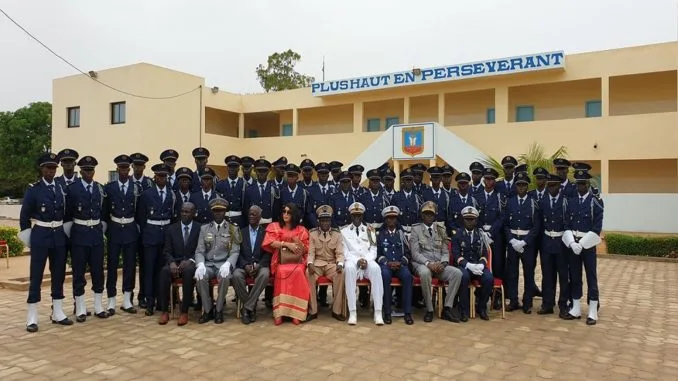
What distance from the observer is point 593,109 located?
1923 centimetres

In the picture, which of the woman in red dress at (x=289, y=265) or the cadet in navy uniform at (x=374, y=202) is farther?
the cadet in navy uniform at (x=374, y=202)

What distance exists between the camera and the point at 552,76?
18516mm

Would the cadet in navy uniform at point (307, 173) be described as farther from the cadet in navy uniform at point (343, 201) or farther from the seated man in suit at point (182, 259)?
the seated man in suit at point (182, 259)

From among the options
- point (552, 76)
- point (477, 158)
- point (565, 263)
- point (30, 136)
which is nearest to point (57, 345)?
point (565, 263)

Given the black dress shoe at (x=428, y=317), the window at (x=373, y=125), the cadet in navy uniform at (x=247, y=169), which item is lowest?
the black dress shoe at (x=428, y=317)

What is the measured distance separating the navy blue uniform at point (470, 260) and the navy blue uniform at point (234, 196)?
3.08m

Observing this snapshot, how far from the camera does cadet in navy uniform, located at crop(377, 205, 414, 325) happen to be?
6539 millimetres

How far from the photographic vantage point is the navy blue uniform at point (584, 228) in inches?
261

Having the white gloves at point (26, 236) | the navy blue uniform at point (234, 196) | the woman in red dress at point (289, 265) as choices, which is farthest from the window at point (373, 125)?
the white gloves at point (26, 236)

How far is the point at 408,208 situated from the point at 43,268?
189 inches

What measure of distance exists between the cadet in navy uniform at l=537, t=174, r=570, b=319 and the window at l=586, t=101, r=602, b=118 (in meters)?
14.0

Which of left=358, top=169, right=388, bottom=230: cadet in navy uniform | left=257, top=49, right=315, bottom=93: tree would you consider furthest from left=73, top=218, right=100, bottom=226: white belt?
left=257, top=49, right=315, bottom=93: tree

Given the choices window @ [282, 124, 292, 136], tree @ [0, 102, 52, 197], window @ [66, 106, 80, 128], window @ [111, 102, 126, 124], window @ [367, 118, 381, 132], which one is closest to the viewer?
window @ [111, 102, 126, 124]

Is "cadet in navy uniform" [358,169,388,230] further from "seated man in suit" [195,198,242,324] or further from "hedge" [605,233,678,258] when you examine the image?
"hedge" [605,233,678,258]
